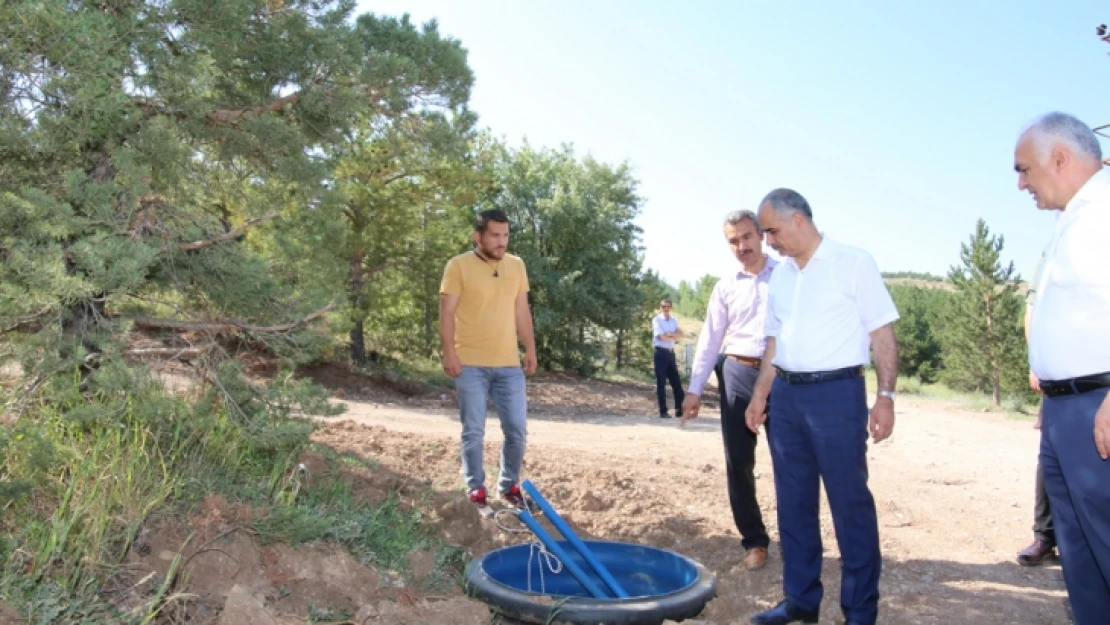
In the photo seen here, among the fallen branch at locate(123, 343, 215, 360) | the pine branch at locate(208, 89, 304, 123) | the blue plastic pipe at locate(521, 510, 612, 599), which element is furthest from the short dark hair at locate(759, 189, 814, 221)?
the pine branch at locate(208, 89, 304, 123)

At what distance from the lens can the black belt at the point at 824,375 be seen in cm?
354

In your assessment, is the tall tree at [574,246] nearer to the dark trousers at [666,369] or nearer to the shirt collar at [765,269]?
the dark trousers at [666,369]

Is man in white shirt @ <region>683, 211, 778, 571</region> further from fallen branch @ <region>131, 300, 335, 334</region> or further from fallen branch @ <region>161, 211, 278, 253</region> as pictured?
fallen branch @ <region>161, 211, 278, 253</region>

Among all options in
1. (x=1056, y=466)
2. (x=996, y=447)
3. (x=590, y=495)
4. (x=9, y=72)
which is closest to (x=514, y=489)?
(x=590, y=495)

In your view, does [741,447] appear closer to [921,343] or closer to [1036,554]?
[1036,554]

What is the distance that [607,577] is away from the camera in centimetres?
364

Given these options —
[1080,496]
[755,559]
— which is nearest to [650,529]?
[755,559]

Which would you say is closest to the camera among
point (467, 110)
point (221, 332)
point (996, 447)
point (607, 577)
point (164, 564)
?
point (164, 564)

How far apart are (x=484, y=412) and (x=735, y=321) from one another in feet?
5.56

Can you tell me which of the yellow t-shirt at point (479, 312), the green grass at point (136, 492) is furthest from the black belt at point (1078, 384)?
the yellow t-shirt at point (479, 312)

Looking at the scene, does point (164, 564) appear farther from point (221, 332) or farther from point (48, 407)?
point (221, 332)

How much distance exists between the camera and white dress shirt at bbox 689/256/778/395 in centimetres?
443

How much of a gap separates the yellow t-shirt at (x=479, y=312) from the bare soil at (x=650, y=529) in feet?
2.94

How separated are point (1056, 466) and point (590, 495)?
3.27m
